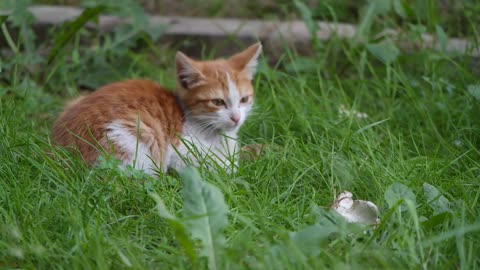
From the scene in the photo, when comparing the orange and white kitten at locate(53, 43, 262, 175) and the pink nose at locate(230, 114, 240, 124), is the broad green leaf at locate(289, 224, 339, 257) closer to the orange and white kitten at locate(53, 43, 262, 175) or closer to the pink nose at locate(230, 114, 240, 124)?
the orange and white kitten at locate(53, 43, 262, 175)

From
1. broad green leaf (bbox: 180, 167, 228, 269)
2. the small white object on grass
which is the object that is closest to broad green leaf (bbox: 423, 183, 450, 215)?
the small white object on grass

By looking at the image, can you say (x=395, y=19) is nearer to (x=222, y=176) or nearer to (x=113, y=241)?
(x=222, y=176)

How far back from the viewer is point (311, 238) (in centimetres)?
234

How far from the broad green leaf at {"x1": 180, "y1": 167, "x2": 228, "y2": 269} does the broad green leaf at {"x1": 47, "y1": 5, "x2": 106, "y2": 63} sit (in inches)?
84.3

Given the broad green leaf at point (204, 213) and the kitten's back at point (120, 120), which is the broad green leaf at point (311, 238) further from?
the kitten's back at point (120, 120)

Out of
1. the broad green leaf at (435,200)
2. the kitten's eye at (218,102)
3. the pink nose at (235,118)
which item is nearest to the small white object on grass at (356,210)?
the broad green leaf at (435,200)

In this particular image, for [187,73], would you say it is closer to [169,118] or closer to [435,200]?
[169,118]

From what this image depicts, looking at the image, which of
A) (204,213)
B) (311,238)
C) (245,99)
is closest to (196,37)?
(245,99)

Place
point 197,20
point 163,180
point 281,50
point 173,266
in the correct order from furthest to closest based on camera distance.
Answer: point 197,20 < point 281,50 < point 163,180 < point 173,266

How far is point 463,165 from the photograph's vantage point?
3.32 m

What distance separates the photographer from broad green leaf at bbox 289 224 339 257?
233 cm

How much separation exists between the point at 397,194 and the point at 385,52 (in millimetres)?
1743

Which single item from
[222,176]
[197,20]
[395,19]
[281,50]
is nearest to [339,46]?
[281,50]

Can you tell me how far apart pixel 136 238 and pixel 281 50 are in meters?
2.59
